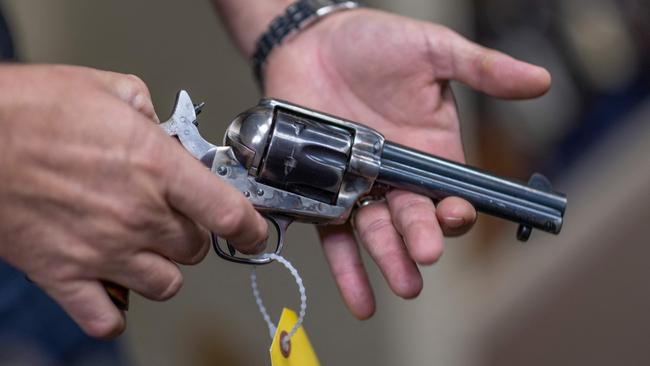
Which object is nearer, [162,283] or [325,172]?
[162,283]

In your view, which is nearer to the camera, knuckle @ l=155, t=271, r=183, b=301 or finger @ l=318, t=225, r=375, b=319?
knuckle @ l=155, t=271, r=183, b=301

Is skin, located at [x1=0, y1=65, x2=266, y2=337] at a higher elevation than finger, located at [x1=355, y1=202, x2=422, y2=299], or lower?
higher

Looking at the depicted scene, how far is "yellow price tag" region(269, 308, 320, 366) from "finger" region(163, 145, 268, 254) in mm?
139

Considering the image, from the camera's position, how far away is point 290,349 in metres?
0.86

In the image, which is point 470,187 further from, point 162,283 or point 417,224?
point 162,283

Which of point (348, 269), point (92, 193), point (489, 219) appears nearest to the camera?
point (92, 193)

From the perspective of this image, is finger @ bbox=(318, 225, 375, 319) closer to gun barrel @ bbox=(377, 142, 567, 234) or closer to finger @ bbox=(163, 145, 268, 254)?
gun barrel @ bbox=(377, 142, 567, 234)

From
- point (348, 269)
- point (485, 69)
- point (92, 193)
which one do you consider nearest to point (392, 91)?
point (485, 69)

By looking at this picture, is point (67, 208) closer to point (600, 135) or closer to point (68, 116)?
point (68, 116)

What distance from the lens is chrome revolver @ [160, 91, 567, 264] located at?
34.5 inches

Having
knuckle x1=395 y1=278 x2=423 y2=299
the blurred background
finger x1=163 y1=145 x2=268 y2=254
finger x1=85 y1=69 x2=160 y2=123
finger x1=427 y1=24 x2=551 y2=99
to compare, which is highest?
finger x1=427 y1=24 x2=551 y2=99

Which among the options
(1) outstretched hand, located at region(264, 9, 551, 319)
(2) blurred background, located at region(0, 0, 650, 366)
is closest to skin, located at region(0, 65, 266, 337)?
(1) outstretched hand, located at region(264, 9, 551, 319)

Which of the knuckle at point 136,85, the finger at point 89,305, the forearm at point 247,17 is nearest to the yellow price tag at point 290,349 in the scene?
the finger at point 89,305

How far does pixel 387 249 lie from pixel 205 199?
275mm
